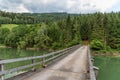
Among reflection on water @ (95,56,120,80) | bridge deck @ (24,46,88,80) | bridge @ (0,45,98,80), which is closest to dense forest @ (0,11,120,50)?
reflection on water @ (95,56,120,80)

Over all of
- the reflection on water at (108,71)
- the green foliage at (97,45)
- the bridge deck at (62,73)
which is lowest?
the reflection on water at (108,71)

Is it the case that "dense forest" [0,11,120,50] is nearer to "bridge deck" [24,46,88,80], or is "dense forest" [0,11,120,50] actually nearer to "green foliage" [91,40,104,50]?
"green foliage" [91,40,104,50]

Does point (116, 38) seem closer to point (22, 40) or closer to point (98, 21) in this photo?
point (98, 21)

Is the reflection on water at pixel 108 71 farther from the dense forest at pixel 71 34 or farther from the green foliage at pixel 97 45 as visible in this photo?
the dense forest at pixel 71 34

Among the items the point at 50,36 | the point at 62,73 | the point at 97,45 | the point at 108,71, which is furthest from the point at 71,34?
the point at 62,73

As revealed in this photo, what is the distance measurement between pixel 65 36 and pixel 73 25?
10115 mm

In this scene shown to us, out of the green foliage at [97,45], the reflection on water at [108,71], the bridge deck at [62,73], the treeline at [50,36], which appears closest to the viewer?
Result: the bridge deck at [62,73]

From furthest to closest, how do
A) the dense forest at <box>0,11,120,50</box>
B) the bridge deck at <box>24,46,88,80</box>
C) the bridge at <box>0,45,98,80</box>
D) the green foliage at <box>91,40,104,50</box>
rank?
1. the dense forest at <box>0,11,120,50</box>
2. the green foliage at <box>91,40,104,50</box>
3. the bridge deck at <box>24,46,88,80</box>
4. the bridge at <box>0,45,98,80</box>

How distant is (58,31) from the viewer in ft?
278

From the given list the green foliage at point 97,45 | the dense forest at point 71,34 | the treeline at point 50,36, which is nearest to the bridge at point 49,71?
the green foliage at point 97,45

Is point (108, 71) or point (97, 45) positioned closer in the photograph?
point (108, 71)

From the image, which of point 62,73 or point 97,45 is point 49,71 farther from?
point 97,45

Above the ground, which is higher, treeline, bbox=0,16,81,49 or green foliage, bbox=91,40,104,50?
treeline, bbox=0,16,81,49

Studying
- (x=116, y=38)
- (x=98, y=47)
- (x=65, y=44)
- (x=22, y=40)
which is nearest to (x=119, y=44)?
(x=116, y=38)
